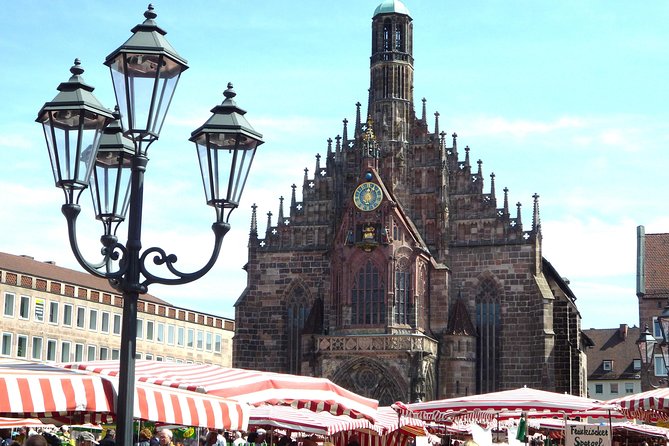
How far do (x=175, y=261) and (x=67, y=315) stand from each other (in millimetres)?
62790

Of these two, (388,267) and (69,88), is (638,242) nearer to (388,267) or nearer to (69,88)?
(388,267)

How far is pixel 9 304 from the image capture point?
65.6 meters

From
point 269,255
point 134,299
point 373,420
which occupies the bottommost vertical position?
point 373,420

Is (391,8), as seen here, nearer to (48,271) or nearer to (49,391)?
(48,271)

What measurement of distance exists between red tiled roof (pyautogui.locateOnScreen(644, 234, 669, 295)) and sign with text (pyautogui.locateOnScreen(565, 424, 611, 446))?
185 feet

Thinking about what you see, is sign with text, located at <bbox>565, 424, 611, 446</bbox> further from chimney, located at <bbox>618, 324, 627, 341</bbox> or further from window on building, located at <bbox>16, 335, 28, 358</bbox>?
chimney, located at <bbox>618, 324, 627, 341</bbox>

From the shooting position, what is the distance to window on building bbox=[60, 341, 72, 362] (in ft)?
233

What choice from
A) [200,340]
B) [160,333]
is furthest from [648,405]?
[200,340]

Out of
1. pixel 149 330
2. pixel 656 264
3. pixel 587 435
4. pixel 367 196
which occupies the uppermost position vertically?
pixel 367 196

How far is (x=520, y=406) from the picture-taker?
66.9ft

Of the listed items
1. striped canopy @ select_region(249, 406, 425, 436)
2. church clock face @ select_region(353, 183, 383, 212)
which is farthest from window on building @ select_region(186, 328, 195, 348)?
striped canopy @ select_region(249, 406, 425, 436)

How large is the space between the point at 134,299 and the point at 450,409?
1221 centimetres

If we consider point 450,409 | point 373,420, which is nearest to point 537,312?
point 450,409

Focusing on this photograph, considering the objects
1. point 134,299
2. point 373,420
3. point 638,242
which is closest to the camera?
point 134,299
